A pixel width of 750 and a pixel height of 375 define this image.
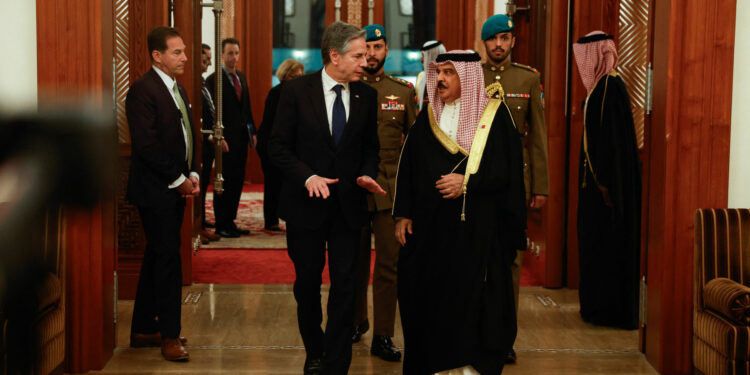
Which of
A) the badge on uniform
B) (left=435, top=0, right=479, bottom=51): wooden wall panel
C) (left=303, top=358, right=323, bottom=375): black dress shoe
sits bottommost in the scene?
(left=303, top=358, right=323, bottom=375): black dress shoe

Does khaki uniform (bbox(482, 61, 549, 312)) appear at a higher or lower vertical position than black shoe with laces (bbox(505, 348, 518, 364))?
higher

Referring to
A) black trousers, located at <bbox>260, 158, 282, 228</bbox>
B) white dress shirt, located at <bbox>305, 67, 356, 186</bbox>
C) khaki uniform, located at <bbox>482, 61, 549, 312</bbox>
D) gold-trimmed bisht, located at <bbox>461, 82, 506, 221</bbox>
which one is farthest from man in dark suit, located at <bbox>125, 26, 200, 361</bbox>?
black trousers, located at <bbox>260, 158, 282, 228</bbox>

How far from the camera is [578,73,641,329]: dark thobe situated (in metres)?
4.54

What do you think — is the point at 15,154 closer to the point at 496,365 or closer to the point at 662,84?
the point at 496,365

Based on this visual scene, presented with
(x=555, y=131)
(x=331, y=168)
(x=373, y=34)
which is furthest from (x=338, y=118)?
(x=555, y=131)

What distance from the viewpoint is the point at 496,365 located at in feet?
11.0

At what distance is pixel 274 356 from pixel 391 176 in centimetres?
101

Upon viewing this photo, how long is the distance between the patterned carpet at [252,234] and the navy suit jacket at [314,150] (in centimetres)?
361

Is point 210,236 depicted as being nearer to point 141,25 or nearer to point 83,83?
point 141,25

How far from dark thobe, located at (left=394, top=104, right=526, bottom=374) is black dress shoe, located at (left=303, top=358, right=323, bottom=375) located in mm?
441

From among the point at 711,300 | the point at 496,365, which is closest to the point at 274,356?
the point at 496,365

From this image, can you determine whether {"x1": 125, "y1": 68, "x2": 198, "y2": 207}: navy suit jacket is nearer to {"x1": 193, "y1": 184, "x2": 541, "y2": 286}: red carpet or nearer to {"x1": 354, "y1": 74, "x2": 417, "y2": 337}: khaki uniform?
{"x1": 354, "y1": 74, "x2": 417, "y2": 337}: khaki uniform

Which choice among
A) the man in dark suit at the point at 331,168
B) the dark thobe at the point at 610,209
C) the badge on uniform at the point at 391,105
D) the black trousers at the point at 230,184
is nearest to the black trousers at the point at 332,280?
the man in dark suit at the point at 331,168

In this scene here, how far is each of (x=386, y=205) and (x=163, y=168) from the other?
1038mm
